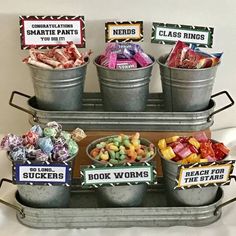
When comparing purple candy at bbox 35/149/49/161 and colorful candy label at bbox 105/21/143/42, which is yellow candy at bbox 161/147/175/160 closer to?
purple candy at bbox 35/149/49/161

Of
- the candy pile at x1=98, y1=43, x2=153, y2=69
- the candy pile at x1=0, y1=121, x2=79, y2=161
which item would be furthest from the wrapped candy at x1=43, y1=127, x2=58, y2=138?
the candy pile at x1=98, y1=43, x2=153, y2=69

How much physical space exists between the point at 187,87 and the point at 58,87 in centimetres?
30

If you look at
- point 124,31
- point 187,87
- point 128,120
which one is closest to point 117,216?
point 128,120

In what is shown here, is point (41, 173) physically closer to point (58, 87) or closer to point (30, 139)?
point (30, 139)

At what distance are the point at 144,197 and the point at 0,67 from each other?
569 millimetres

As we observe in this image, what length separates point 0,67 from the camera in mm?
1282

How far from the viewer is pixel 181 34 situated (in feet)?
3.87

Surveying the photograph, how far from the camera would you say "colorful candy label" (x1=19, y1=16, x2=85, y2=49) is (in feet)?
3.81

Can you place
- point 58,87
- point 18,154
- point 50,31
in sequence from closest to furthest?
1. point 18,154
2. point 58,87
3. point 50,31

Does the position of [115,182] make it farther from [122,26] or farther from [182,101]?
[122,26]

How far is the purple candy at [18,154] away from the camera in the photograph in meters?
0.91

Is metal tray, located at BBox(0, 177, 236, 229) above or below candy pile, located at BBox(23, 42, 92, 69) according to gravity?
below

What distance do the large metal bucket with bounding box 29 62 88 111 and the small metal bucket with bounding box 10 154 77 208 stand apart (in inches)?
7.4

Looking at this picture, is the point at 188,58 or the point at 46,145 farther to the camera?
the point at 188,58
